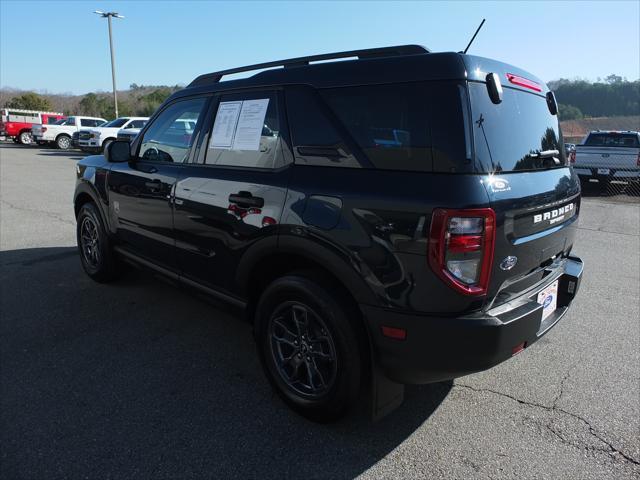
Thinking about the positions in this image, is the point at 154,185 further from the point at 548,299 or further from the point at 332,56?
the point at 548,299

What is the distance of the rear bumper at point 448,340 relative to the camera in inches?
80.4

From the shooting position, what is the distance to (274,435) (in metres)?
2.50

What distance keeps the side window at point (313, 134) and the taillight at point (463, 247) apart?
57cm

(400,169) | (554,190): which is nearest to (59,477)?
(400,169)

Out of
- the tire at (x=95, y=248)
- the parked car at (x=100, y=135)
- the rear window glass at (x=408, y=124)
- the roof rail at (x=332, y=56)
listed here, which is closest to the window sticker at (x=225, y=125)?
the roof rail at (x=332, y=56)

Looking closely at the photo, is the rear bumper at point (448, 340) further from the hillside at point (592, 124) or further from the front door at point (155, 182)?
the hillside at point (592, 124)

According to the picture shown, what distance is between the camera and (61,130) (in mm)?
25125

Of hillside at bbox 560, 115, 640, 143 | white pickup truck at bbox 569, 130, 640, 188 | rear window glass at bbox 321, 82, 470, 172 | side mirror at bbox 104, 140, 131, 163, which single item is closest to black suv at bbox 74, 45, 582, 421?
rear window glass at bbox 321, 82, 470, 172

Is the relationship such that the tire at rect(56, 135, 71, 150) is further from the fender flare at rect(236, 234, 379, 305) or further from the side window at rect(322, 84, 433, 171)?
the side window at rect(322, 84, 433, 171)

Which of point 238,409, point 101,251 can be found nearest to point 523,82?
point 238,409

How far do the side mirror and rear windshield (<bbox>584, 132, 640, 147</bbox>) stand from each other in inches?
547

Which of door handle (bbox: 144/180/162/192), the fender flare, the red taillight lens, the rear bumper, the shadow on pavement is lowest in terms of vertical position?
the shadow on pavement

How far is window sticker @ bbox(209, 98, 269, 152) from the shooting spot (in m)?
2.85

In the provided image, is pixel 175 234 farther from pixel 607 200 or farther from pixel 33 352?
pixel 607 200
